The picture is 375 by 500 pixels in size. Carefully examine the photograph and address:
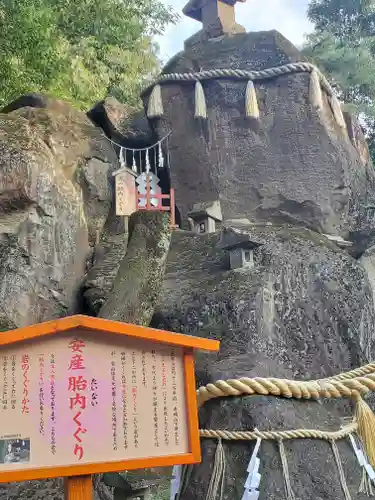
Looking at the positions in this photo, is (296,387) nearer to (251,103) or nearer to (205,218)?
(205,218)

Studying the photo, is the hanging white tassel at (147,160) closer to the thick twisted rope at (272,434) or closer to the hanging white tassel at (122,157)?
the hanging white tassel at (122,157)

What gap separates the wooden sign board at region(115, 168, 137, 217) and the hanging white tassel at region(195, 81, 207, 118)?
1.22m

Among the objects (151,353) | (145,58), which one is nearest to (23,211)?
(151,353)

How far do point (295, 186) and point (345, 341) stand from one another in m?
2.32

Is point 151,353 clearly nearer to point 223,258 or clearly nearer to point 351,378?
point 351,378

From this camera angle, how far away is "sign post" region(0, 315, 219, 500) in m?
1.85

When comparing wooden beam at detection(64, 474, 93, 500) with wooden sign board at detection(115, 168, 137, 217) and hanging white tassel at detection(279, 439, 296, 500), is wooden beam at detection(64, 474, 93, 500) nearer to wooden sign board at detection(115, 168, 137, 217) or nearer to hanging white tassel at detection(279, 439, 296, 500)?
hanging white tassel at detection(279, 439, 296, 500)

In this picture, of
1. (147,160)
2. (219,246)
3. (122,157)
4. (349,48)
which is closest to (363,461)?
(219,246)

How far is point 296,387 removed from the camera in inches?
118

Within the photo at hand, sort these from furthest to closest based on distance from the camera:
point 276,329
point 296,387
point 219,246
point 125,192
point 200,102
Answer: point 125,192
point 200,102
point 219,246
point 276,329
point 296,387

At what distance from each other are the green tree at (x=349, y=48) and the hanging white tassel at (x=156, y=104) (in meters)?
7.19

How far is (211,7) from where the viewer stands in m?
7.24

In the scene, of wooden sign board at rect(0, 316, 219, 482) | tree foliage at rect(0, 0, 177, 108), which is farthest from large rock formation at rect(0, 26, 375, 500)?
wooden sign board at rect(0, 316, 219, 482)

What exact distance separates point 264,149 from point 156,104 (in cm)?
163
